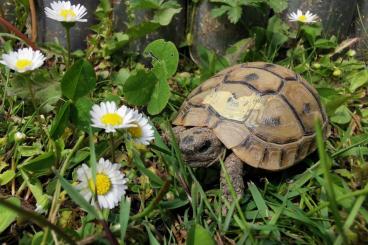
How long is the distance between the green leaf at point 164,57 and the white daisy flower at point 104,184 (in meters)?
0.57

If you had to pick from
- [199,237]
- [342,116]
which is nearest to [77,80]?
[199,237]

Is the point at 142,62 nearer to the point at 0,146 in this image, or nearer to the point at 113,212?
the point at 0,146

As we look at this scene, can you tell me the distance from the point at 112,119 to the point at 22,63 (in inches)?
17.1

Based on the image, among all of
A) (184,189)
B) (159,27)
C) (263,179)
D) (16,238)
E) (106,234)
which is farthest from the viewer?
(159,27)

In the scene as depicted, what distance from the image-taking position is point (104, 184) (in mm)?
1321

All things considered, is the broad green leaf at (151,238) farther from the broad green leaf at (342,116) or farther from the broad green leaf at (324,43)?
the broad green leaf at (324,43)

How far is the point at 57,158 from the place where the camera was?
1580mm

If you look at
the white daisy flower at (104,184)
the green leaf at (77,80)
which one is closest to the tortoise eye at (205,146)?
the white daisy flower at (104,184)

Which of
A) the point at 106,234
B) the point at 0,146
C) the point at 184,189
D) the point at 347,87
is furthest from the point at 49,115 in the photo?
the point at 347,87

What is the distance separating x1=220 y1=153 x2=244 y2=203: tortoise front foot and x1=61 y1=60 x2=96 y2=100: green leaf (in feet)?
1.92

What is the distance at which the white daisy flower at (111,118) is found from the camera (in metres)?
1.31

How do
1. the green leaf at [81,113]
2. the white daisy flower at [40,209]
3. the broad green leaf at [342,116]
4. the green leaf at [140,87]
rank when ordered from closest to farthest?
the white daisy flower at [40,209] < the green leaf at [81,113] < the green leaf at [140,87] < the broad green leaf at [342,116]

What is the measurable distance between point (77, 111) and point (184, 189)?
48 cm

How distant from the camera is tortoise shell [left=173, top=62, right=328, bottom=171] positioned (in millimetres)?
1568
